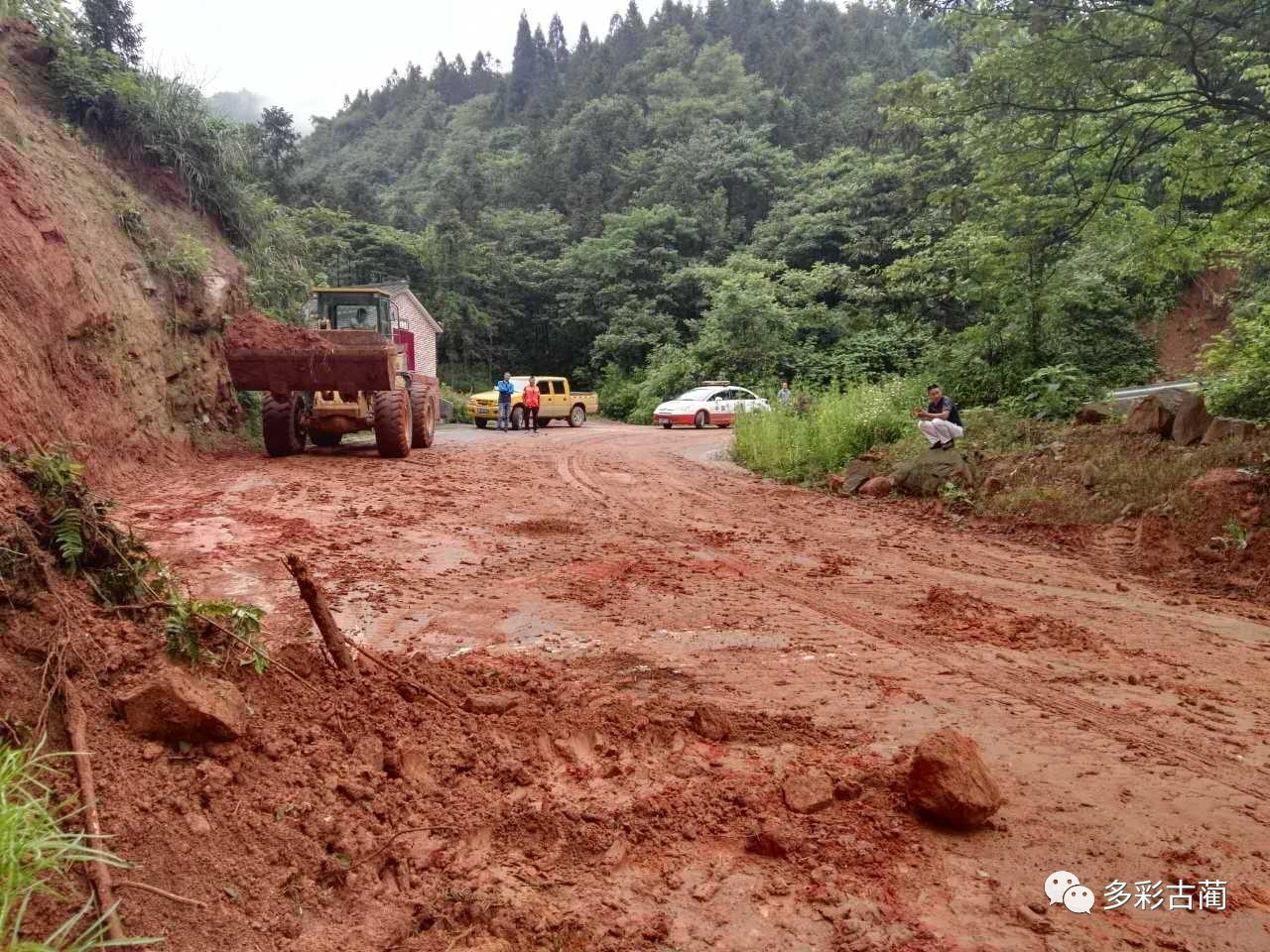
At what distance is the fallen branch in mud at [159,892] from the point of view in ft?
7.23

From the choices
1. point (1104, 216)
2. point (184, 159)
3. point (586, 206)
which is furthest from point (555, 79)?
point (1104, 216)

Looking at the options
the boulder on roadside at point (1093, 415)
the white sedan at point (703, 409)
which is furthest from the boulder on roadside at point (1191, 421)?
the white sedan at point (703, 409)

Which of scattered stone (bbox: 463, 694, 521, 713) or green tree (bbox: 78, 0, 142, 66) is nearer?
scattered stone (bbox: 463, 694, 521, 713)

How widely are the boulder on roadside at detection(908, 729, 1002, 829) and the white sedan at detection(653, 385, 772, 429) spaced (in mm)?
23158

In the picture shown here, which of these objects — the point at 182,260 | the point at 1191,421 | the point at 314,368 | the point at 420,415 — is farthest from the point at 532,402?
the point at 1191,421

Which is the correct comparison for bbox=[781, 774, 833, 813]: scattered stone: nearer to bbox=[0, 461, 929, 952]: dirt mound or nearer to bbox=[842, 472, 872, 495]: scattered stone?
bbox=[0, 461, 929, 952]: dirt mound

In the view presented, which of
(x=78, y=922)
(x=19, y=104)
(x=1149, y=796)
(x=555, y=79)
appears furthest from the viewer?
(x=555, y=79)

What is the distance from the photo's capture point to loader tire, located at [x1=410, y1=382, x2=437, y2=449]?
15672mm

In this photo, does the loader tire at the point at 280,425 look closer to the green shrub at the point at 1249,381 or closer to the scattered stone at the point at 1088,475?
the scattered stone at the point at 1088,475

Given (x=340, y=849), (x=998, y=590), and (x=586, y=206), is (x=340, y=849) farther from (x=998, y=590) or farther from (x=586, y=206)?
(x=586, y=206)

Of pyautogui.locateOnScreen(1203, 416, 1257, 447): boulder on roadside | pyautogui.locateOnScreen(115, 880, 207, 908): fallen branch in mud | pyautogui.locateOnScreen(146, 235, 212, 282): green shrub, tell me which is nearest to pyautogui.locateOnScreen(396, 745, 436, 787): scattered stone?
pyautogui.locateOnScreen(115, 880, 207, 908): fallen branch in mud

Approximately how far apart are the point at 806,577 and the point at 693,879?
14.0ft

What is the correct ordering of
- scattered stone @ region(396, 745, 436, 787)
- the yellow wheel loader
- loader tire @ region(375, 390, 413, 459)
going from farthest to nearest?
loader tire @ region(375, 390, 413, 459), the yellow wheel loader, scattered stone @ region(396, 745, 436, 787)

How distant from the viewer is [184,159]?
14711mm
